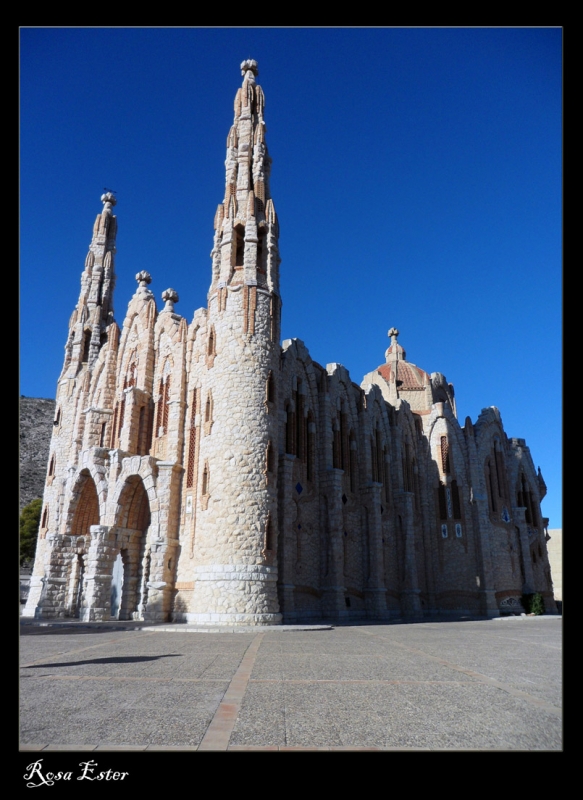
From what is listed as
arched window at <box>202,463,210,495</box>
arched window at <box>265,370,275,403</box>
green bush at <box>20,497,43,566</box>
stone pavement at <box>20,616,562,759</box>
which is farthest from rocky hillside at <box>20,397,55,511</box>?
stone pavement at <box>20,616,562,759</box>

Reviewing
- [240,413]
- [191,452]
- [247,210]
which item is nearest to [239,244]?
[247,210]

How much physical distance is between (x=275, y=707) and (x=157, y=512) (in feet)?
62.6

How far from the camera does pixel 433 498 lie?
1361 inches

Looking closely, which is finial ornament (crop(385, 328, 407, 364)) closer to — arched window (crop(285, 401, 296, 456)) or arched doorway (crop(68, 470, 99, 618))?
arched window (crop(285, 401, 296, 456))

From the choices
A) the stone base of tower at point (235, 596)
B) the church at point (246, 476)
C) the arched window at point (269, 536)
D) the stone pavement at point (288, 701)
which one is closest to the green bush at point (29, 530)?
the church at point (246, 476)

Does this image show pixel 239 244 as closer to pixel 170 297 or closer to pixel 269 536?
pixel 170 297

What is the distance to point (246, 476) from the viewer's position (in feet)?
66.4

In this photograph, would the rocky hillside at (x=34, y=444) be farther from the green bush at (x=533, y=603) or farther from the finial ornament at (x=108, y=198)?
the green bush at (x=533, y=603)

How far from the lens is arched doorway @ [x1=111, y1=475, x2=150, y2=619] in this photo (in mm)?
24547

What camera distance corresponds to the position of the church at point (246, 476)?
20.9 metres

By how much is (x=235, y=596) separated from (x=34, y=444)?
8638cm

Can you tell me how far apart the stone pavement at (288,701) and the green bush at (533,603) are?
2816 centimetres
